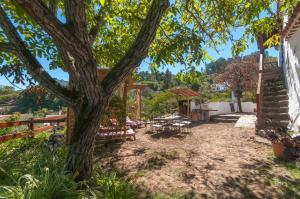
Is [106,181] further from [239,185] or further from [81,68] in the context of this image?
[239,185]

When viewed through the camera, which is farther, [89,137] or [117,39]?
[117,39]

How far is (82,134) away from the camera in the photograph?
268 cm

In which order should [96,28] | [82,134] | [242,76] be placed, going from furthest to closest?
[242,76] < [96,28] < [82,134]

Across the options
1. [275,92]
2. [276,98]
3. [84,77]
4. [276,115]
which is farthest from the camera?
[275,92]

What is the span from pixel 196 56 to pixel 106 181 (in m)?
2.33

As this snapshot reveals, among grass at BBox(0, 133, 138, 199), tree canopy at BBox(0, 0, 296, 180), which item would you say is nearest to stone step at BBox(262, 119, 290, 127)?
tree canopy at BBox(0, 0, 296, 180)

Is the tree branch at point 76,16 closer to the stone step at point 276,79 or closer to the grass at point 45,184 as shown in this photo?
the grass at point 45,184

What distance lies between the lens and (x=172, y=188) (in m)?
3.33

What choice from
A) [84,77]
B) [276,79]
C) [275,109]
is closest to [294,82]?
[275,109]

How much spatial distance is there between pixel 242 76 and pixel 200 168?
14.4 meters

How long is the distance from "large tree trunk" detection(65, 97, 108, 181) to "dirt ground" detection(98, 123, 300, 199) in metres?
1.20

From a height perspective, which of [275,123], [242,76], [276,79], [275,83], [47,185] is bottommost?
[47,185]

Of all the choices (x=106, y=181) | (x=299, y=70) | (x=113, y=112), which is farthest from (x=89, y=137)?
(x=299, y=70)

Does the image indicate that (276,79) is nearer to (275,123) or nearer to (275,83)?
(275,83)
